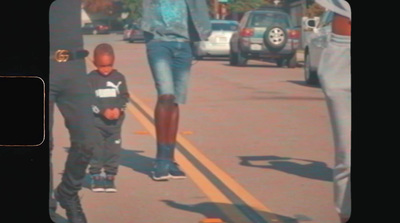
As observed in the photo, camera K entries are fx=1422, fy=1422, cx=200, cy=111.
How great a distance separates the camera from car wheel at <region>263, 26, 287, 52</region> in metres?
6.81

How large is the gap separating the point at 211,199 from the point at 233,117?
0.40 meters

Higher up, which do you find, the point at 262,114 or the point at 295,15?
the point at 295,15

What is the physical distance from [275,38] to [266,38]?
0.19 feet

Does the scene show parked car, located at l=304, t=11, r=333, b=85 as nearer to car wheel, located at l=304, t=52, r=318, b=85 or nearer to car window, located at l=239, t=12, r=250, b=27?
car wheel, located at l=304, t=52, r=318, b=85

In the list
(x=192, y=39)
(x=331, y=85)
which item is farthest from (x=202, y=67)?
(x=331, y=85)

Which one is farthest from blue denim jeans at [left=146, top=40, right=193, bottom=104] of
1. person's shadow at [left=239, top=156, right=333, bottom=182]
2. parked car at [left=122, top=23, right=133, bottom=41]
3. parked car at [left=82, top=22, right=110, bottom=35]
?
person's shadow at [left=239, top=156, right=333, bottom=182]

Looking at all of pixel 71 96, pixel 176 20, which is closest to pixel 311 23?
pixel 176 20

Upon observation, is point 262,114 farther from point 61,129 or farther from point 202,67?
point 61,129

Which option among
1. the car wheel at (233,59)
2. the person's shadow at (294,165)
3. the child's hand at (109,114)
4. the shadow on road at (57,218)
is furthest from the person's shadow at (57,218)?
the car wheel at (233,59)

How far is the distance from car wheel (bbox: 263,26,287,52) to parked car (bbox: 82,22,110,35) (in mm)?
783

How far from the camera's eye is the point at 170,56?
6.69m

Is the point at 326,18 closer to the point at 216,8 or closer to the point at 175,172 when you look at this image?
the point at 216,8

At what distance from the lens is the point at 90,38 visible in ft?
21.8
